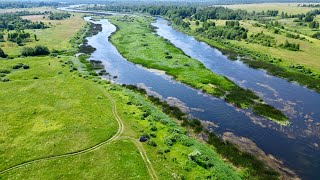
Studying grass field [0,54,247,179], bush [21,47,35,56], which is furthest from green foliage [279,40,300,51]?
bush [21,47,35,56]

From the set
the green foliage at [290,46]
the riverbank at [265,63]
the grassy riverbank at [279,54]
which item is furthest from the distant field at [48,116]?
the green foliage at [290,46]

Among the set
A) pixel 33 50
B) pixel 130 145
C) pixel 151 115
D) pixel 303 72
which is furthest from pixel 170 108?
pixel 33 50

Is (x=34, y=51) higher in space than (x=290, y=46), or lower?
lower

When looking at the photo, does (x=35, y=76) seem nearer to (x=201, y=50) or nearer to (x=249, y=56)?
(x=201, y=50)

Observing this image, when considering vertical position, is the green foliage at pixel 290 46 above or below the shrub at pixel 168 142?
above

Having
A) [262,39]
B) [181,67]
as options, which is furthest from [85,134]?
[262,39]

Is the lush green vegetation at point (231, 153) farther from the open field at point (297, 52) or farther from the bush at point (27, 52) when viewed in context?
the bush at point (27, 52)

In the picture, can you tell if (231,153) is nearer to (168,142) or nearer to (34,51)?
(168,142)
